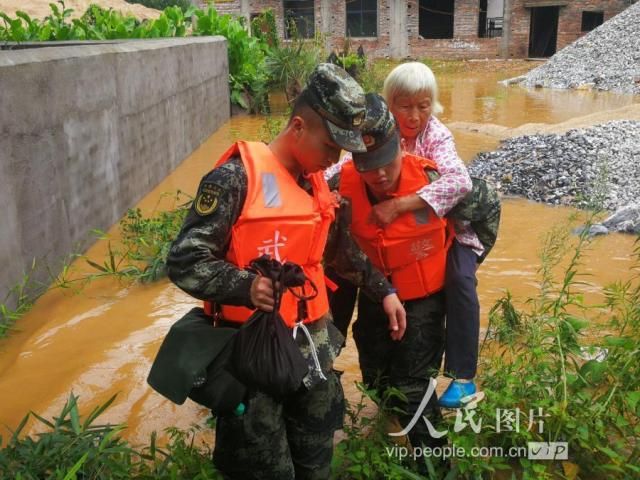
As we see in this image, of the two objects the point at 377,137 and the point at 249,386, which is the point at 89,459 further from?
the point at 377,137

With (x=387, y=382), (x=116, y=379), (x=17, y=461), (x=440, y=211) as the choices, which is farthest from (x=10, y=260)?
(x=440, y=211)

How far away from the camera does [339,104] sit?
2.01 m

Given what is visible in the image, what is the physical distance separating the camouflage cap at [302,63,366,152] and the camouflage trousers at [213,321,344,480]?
0.64 m

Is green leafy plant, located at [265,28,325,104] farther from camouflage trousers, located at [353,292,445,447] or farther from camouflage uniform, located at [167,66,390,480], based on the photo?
camouflage uniform, located at [167,66,390,480]

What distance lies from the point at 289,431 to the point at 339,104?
3.60 ft

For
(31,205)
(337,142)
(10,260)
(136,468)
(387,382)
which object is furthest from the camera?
(31,205)

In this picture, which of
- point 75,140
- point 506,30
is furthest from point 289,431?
point 506,30

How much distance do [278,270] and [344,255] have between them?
28.0 inches

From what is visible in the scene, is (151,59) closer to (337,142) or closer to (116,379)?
(116,379)

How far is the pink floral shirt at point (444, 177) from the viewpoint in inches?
101

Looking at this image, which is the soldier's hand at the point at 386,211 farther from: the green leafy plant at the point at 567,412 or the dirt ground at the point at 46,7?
the dirt ground at the point at 46,7

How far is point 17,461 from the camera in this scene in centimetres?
248

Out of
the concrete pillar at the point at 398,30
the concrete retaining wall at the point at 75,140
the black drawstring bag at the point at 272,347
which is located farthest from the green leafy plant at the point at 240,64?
the concrete pillar at the point at 398,30

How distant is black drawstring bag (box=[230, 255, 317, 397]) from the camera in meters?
1.87
